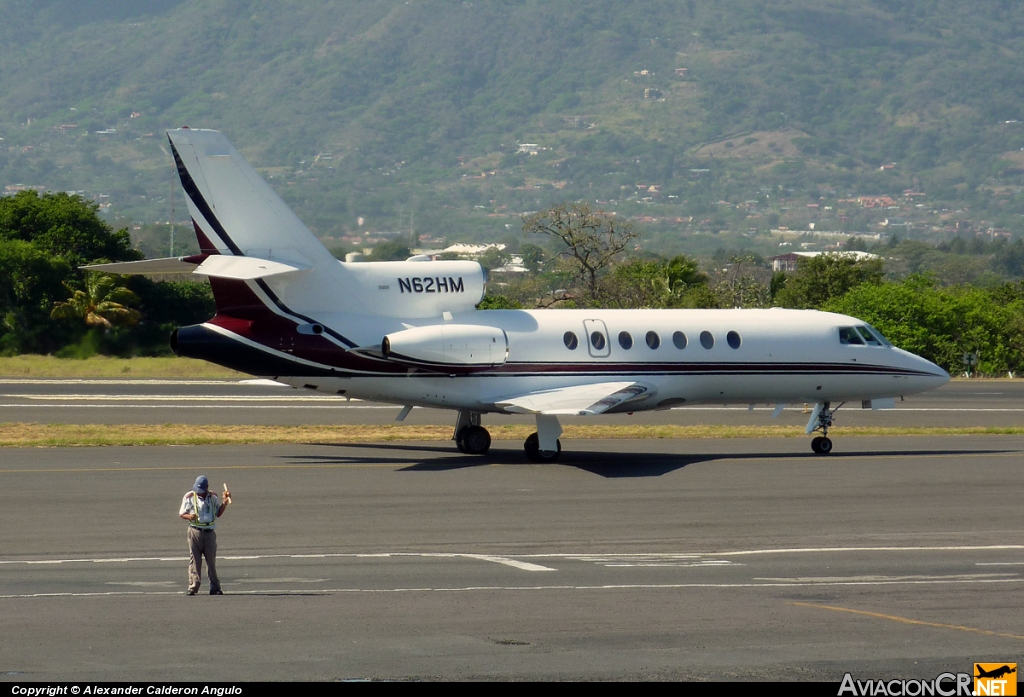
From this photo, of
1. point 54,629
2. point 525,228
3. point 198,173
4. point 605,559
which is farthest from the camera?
point 525,228

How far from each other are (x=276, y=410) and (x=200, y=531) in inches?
1043

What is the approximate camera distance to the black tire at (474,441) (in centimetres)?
3003

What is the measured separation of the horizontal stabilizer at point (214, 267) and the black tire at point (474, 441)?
5623 mm

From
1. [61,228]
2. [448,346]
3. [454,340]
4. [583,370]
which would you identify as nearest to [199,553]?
[448,346]

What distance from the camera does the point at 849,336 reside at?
32000 millimetres

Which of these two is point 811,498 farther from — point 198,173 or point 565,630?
point 198,173

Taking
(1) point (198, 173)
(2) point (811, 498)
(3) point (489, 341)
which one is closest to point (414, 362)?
(3) point (489, 341)

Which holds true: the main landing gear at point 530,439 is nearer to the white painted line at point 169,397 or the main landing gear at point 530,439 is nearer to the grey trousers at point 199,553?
the white painted line at point 169,397

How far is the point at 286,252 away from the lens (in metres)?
27.7

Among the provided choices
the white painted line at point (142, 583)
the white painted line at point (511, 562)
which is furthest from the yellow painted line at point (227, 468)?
the white painted line at point (142, 583)

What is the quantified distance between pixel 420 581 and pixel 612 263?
2873 inches

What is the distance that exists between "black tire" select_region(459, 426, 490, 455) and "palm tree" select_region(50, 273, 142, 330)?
3583cm

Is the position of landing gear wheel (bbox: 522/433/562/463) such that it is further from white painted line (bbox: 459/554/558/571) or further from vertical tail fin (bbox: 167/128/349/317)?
white painted line (bbox: 459/554/558/571)

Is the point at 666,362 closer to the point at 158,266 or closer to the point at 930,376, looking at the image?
the point at 930,376
